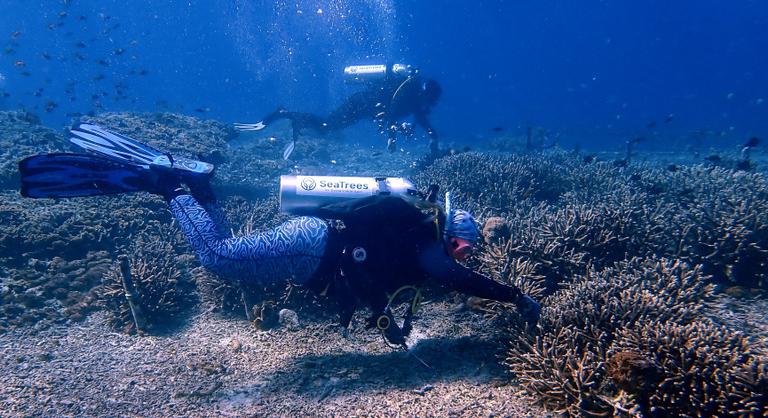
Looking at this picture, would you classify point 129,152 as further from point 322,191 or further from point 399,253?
point 399,253

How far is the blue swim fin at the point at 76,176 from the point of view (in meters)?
4.12

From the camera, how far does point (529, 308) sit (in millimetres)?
4168

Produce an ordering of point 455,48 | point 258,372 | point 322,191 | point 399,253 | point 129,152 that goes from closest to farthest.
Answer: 1. point 399,253
2. point 322,191
3. point 258,372
4. point 129,152
5. point 455,48

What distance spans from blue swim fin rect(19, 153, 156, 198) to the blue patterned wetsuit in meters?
0.91

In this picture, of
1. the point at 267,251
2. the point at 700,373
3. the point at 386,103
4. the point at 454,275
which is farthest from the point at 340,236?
the point at 386,103

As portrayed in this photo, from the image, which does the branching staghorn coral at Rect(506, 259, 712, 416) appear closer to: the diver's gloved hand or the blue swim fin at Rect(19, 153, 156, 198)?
the diver's gloved hand

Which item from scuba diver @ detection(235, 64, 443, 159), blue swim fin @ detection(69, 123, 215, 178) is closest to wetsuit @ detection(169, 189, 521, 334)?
blue swim fin @ detection(69, 123, 215, 178)

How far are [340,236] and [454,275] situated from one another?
1304 millimetres

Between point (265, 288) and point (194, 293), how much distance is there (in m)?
1.43

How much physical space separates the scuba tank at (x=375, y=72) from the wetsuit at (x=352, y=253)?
1114cm


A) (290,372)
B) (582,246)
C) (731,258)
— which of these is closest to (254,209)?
(290,372)

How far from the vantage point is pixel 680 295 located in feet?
14.3

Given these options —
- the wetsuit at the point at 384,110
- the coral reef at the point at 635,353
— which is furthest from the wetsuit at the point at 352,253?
the wetsuit at the point at 384,110

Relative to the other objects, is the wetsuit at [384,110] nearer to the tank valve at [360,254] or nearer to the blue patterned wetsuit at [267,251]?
the blue patterned wetsuit at [267,251]
